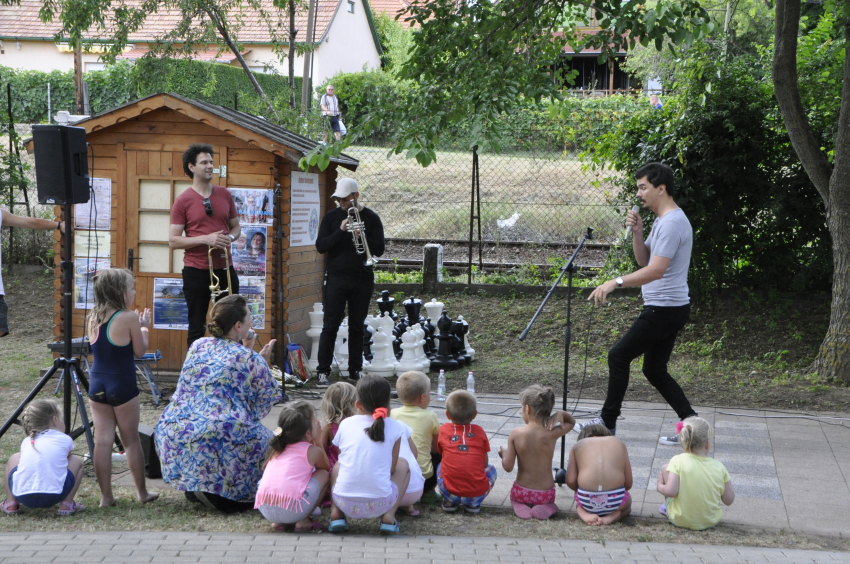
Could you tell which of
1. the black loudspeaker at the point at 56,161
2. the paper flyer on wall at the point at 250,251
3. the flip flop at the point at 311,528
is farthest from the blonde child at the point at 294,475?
the paper flyer on wall at the point at 250,251

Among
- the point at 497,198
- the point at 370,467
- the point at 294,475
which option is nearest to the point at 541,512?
the point at 370,467

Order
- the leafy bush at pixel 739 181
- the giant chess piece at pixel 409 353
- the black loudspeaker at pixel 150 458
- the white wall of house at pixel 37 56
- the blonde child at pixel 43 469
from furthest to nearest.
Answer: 1. the white wall of house at pixel 37 56
2. the leafy bush at pixel 739 181
3. the giant chess piece at pixel 409 353
4. the black loudspeaker at pixel 150 458
5. the blonde child at pixel 43 469

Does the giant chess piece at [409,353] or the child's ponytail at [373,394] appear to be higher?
the child's ponytail at [373,394]

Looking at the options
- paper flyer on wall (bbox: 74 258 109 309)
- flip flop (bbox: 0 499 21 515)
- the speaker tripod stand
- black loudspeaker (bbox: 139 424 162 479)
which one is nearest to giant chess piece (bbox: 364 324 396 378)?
paper flyer on wall (bbox: 74 258 109 309)

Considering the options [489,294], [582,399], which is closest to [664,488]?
[582,399]

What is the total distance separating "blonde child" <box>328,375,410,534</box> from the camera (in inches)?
161

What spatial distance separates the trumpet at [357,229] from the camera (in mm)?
7430

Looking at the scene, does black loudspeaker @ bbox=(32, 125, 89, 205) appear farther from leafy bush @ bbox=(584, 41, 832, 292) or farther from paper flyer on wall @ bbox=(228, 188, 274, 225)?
leafy bush @ bbox=(584, 41, 832, 292)

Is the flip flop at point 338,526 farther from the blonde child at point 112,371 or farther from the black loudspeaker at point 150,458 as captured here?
the black loudspeaker at point 150,458

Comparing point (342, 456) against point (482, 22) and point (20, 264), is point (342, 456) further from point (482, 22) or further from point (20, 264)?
Result: point (20, 264)

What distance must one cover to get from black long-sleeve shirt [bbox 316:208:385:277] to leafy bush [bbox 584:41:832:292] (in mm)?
3962

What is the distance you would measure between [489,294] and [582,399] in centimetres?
430

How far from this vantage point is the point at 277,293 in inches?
307

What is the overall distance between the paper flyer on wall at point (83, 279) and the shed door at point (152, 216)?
271mm
